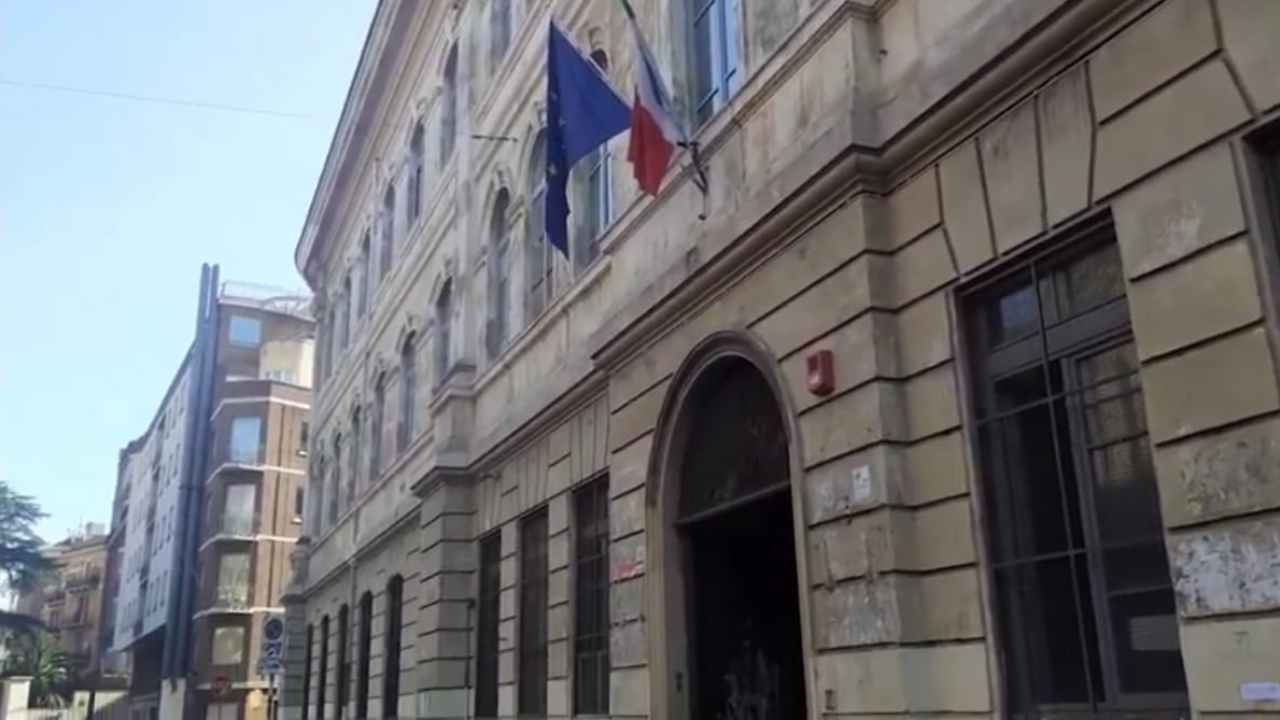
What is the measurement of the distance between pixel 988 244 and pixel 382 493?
17.0 metres

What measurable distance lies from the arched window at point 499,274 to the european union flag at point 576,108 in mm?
→ 5732

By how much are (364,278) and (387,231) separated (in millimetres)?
2566

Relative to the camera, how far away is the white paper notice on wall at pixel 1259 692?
4348mm

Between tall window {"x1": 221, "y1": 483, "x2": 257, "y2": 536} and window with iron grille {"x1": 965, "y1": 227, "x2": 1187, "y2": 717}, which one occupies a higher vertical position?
tall window {"x1": 221, "y1": 483, "x2": 257, "y2": 536}

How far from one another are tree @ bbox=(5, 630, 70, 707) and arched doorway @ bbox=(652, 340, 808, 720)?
221 ft

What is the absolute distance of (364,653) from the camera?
2219 centimetres

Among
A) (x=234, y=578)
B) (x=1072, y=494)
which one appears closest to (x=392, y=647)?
(x=1072, y=494)

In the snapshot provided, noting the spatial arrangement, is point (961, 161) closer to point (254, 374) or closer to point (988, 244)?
point (988, 244)

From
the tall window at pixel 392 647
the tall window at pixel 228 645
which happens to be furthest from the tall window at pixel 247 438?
the tall window at pixel 392 647

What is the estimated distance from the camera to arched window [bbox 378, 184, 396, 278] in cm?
2455

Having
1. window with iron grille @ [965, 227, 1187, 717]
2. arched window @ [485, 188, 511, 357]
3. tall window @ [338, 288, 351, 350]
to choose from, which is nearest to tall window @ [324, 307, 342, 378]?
tall window @ [338, 288, 351, 350]

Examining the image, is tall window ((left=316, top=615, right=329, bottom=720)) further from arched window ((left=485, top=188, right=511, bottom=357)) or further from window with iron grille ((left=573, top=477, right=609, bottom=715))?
window with iron grille ((left=573, top=477, right=609, bottom=715))

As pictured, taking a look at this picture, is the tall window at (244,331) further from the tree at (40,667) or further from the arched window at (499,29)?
the arched window at (499,29)

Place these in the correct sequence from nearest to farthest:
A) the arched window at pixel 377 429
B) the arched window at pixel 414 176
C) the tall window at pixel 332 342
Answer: the arched window at pixel 414 176 → the arched window at pixel 377 429 → the tall window at pixel 332 342
